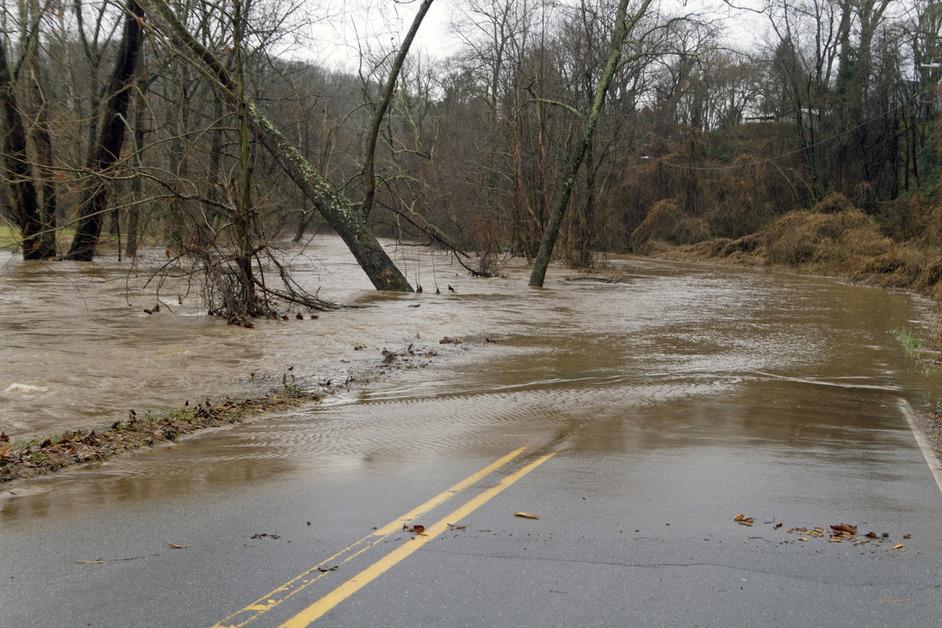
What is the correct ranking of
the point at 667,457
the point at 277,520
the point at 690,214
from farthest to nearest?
the point at 690,214, the point at 667,457, the point at 277,520

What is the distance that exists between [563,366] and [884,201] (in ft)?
146

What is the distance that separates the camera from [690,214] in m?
61.0

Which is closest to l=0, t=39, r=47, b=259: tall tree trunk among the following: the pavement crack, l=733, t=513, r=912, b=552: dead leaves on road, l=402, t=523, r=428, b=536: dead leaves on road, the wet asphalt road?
the wet asphalt road

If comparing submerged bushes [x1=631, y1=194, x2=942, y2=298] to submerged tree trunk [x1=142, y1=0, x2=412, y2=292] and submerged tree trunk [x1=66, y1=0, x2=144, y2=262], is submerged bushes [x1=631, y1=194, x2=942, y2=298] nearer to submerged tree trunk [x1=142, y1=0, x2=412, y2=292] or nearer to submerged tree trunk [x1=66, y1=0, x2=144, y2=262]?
submerged tree trunk [x1=142, y1=0, x2=412, y2=292]

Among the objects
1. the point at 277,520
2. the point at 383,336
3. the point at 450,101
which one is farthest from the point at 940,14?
the point at 277,520

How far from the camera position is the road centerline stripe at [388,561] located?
425 cm

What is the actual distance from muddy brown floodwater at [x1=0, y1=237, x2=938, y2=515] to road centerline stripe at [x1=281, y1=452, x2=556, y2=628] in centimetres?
132

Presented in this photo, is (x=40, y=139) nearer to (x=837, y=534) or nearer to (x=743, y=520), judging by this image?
(x=743, y=520)

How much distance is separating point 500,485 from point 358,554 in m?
1.78

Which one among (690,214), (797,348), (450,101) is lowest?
(797,348)

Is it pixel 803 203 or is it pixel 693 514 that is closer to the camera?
pixel 693 514

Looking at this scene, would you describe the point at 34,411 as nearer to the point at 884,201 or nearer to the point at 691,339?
the point at 691,339

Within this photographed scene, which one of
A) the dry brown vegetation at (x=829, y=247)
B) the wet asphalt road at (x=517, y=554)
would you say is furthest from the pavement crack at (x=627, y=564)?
the dry brown vegetation at (x=829, y=247)

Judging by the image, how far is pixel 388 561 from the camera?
496 centimetres
